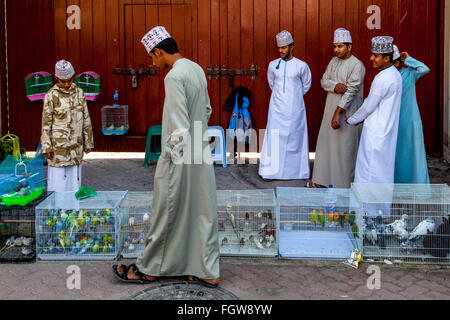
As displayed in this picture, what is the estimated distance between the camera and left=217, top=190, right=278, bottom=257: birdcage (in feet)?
16.6

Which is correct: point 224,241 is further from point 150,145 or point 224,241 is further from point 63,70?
point 150,145

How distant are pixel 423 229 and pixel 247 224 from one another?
1570 millimetres

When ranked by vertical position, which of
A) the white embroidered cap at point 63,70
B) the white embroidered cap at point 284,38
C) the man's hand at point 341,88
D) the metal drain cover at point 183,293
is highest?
the white embroidered cap at point 284,38

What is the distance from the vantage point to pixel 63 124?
19.5 feet

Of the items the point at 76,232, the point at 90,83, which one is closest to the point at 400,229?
the point at 76,232

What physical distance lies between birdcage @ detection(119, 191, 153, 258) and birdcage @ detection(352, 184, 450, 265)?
6.49 ft

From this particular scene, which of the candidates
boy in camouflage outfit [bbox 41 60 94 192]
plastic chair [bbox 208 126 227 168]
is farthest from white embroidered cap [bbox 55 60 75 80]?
plastic chair [bbox 208 126 227 168]

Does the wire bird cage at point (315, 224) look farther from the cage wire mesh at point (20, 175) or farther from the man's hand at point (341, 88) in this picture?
the cage wire mesh at point (20, 175)

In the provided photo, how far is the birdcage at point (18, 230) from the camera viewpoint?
16.6ft

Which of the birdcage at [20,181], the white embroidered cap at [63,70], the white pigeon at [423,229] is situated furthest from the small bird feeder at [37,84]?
the white pigeon at [423,229]

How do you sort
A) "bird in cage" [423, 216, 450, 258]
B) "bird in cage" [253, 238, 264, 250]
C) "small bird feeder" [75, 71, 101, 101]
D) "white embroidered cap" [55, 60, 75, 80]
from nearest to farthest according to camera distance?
"bird in cage" [423, 216, 450, 258] < "bird in cage" [253, 238, 264, 250] < "white embroidered cap" [55, 60, 75, 80] < "small bird feeder" [75, 71, 101, 101]

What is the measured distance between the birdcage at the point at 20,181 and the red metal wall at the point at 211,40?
2986mm

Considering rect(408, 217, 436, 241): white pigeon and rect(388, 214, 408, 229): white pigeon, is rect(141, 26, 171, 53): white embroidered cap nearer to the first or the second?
rect(388, 214, 408, 229): white pigeon

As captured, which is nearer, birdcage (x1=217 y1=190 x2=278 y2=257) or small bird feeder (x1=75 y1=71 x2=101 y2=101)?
birdcage (x1=217 y1=190 x2=278 y2=257)
